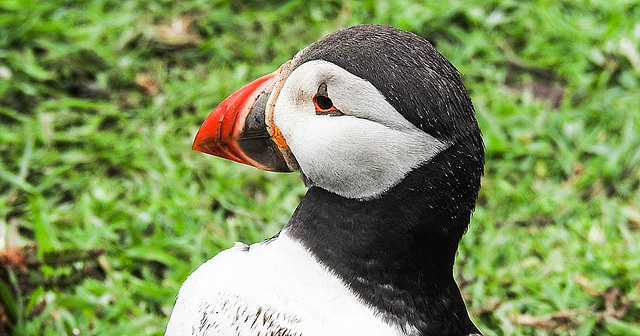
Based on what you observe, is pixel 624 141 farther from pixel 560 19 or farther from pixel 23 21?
pixel 23 21

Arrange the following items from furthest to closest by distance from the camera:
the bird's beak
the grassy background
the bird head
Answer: the grassy background < the bird's beak < the bird head

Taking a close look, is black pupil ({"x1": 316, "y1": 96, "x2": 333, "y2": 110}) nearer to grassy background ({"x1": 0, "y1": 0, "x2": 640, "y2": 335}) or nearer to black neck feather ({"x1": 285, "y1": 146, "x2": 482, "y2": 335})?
black neck feather ({"x1": 285, "y1": 146, "x2": 482, "y2": 335})

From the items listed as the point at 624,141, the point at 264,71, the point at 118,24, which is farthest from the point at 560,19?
the point at 118,24

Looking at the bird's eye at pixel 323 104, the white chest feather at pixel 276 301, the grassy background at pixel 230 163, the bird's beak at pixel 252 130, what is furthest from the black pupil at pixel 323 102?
the grassy background at pixel 230 163

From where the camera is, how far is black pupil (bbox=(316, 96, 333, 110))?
1.62 m

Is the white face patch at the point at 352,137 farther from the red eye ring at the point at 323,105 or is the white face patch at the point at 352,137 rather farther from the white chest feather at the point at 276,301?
the white chest feather at the point at 276,301

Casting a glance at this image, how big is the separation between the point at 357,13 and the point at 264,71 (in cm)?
82

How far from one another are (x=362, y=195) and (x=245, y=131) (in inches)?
13.9

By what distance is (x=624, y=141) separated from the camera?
3748 millimetres

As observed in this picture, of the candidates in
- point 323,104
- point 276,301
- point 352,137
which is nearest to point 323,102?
point 323,104

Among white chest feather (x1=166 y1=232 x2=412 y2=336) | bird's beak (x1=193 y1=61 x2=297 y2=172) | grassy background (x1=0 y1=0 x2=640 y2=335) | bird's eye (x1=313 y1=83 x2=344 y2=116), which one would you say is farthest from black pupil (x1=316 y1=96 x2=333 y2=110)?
grassy background (x1=0 y1=0 x2=640 y2=335)

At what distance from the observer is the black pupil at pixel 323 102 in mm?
1617

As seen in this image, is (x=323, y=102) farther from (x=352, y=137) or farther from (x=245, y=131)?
(x=245, y=131)

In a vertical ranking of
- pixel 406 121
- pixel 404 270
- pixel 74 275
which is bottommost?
pixel 74 275
